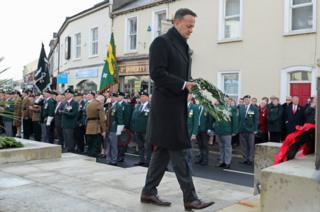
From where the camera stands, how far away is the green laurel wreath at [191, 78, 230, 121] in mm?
4211

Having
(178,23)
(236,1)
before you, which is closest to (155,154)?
(178,23)

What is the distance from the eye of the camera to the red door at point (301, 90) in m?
13.5

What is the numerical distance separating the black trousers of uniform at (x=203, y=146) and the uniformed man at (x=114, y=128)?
217 centimetres

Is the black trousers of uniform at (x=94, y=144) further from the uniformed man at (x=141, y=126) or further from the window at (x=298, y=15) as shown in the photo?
the window at (x=298, y=15)

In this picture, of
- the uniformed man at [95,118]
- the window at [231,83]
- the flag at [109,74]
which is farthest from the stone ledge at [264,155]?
the window at [231,83]

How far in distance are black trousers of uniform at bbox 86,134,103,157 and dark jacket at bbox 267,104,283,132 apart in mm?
4988

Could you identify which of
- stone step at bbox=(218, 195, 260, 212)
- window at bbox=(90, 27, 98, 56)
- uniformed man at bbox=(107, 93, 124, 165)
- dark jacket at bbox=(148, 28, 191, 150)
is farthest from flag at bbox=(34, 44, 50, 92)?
stone step at bbox=(218, 195, 260, 212)

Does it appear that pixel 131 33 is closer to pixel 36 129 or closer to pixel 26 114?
pixel 26 114

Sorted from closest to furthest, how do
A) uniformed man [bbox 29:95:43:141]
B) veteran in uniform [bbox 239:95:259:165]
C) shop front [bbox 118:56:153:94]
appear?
1. veteran in uniform [bbox 239:95:259:165]
2. uniformed man [bbox 29:95:43:141]
3. shop front [bbox 118:56:153:94]

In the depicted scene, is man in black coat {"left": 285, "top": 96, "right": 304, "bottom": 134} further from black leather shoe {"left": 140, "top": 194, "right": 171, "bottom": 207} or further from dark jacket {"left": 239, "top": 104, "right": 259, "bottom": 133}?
black leather shoe {"left": 140, "top": 194, "right": 171, "bottom": 207}

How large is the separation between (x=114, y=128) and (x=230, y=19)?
7.62m

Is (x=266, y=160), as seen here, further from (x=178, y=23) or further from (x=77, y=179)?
(x=77, y=179)

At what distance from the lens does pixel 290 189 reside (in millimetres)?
2979

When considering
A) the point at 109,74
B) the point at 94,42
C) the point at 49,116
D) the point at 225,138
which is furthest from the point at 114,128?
the point at 94,42
